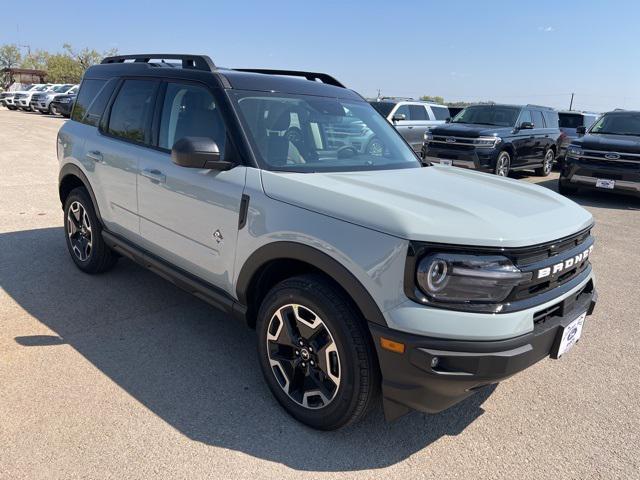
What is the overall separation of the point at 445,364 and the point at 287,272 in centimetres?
109

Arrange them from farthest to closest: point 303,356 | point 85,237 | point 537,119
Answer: point 537,119, point 85,237, point 303,356

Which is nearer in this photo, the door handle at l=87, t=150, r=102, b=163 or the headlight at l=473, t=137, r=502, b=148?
the door handle at l=87, t=150, r=102, b=163

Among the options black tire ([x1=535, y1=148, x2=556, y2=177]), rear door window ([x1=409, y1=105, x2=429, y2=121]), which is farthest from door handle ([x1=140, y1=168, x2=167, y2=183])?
black tire ([x1=535, y1=148, x2=556, y2=177])

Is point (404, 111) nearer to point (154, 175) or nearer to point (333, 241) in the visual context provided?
point (154, 175)

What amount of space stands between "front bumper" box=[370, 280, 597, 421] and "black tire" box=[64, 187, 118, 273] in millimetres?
3119

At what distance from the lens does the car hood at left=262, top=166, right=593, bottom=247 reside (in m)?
2.20

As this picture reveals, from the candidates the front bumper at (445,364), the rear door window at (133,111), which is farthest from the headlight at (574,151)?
the rear door window at (133,111)

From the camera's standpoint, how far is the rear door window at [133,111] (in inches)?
147

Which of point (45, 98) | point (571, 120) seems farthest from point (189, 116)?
point (45, 98)

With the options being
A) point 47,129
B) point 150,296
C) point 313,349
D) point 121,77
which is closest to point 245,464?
point 313,349

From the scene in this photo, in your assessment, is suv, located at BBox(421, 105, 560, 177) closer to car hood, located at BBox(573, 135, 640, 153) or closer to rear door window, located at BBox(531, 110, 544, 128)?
rear door window, located at BBox(531, 110, 544, 128)

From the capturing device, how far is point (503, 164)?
11.5 meters

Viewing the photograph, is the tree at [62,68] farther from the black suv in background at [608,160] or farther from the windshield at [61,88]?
the black suv in background at [608,160]

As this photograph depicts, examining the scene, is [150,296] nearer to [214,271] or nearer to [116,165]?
[116,165]
